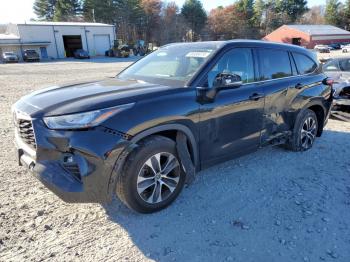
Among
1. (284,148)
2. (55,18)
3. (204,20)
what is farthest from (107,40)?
(284,148)

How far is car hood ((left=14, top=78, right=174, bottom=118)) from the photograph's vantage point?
9.87 ft

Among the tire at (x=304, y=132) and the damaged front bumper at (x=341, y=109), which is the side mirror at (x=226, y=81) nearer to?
the tire at (x=304, y=132)

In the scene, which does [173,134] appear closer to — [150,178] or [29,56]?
[150,178]

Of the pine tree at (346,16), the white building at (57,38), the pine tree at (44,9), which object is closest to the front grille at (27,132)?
the white building at (57,38)

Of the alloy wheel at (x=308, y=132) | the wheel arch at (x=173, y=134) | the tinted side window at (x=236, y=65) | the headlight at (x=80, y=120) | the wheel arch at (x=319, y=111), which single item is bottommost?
the alloy wheel at (x=308, y=132)

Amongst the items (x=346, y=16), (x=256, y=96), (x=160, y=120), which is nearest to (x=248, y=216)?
(x=160, y=120)

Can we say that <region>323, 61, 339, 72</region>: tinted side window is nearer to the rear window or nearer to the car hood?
the rear window

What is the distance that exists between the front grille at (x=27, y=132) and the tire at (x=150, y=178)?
0.96m

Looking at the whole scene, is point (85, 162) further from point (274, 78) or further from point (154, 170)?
point (274, 78)

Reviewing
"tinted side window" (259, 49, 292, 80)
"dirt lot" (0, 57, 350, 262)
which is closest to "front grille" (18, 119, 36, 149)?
"dirt lot" (0, 57, 350, 262)

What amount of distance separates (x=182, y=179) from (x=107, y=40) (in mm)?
51812

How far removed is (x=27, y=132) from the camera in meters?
3.22

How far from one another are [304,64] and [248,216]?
3.03 meters

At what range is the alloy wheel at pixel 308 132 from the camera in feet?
17.3
